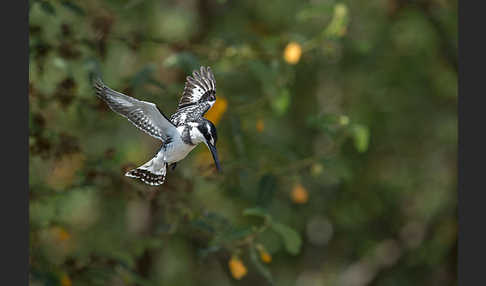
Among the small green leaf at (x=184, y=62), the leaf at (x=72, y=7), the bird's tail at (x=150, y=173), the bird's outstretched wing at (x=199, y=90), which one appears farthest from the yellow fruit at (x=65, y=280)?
the bird's tail at (x=150, y=173)

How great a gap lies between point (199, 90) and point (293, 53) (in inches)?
48.1

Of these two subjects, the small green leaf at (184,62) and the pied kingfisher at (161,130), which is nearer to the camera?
the pied kingfisher at (161,130)

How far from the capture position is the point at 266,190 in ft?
9.03

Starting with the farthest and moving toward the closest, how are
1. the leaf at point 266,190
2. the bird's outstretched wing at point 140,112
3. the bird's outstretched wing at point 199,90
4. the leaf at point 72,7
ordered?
the leaf at point 266,190 → the leaf at point 72,7 → the bird's outstretched wing at point 199,90 → the bird's outstretched wing at point 140,112

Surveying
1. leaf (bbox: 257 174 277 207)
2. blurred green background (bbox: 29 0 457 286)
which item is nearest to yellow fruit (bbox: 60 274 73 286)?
blurred green background (bbox: 29 0 457 286)

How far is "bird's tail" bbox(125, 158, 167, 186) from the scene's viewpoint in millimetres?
1340

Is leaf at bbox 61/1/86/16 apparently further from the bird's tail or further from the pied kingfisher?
the bird's tail

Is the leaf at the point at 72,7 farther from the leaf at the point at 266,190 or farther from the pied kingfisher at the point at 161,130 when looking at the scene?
the pied kingfisher at the point at 161,130

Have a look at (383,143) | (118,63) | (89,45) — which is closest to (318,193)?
(383,143)

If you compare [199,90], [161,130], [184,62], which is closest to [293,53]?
[184,62]

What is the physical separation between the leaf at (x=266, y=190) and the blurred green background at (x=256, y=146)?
0.5 inches

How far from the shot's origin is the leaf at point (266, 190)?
270cm

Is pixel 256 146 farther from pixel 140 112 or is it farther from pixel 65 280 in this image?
pixel 140 112

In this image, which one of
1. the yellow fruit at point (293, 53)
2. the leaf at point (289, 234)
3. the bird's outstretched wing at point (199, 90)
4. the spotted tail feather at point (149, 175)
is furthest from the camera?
the yellow fruit at point (293, 53)
